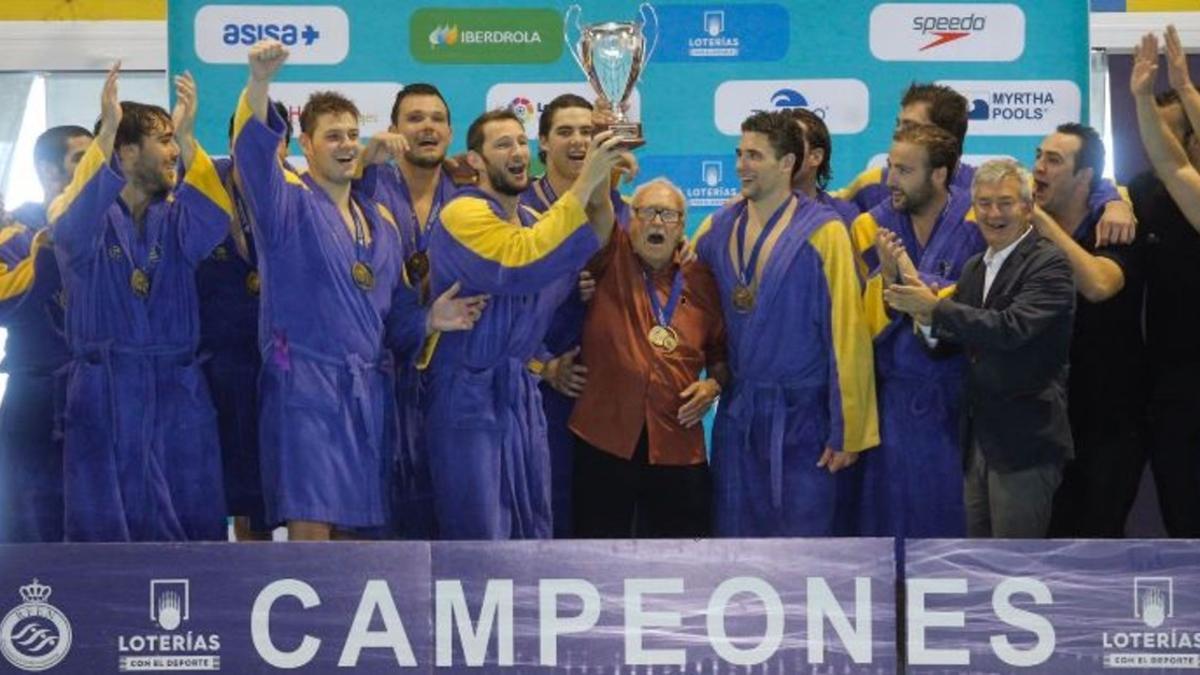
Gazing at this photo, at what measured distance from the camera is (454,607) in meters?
6.56

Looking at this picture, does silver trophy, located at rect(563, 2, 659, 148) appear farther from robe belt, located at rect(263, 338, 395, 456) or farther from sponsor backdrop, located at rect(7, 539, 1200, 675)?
sponsor backdrop, located at rect(7, 539, 1200, 675)

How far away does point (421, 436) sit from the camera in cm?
779

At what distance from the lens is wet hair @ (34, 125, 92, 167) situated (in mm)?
7969

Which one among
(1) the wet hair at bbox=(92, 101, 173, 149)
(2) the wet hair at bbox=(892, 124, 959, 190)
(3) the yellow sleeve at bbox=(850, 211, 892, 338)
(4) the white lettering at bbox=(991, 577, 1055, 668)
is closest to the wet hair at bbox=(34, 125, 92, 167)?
(1) the wet hair at bbox=(92, 101, 173, 149)

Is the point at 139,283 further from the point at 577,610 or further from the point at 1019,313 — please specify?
the point at 1019,313

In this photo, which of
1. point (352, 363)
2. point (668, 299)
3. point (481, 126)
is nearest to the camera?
point (352, 363)

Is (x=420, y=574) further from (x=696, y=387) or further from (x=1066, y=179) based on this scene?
(x=1066, y=179)

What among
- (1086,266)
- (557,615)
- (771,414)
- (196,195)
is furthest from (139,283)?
(1086,266)

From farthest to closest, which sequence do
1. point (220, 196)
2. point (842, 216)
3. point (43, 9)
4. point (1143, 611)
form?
point (43, 9)
point (842, 216)
point (220, 196)
point (1143, 611)

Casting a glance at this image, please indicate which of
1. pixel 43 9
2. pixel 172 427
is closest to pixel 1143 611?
pixel 172 427

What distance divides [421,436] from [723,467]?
1.13m

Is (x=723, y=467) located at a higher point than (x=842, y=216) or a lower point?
lower

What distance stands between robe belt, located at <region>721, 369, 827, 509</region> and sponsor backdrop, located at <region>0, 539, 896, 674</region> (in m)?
1.15

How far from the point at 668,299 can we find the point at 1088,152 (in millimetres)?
1661
